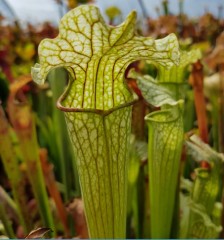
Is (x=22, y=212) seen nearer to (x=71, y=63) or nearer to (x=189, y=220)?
(x=189, y=220)

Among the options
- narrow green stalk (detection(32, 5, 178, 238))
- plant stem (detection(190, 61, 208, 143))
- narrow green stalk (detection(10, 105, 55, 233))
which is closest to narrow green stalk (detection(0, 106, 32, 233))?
narrow green stalk (detection(10, 105, 55, 233))

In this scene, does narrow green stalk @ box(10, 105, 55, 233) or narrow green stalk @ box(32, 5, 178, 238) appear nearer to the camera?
narrow green stalk @ box(32, 5, 178, 238)

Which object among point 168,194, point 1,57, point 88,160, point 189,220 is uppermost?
point 1,57

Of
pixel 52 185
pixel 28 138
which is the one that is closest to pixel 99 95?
pixel 28 138

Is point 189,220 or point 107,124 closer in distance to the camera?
point 107,124

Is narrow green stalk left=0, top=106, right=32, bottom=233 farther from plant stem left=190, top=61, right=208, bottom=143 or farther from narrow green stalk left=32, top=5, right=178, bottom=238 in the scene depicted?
plant stem left=190, top=61, right=208, bottom=143

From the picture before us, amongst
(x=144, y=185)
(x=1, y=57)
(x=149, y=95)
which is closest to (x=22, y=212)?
(x=144, y=185)

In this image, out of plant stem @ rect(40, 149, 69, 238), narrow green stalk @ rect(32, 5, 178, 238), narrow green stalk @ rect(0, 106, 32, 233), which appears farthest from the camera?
plant stem @ rect(40, 149, 69, 238)

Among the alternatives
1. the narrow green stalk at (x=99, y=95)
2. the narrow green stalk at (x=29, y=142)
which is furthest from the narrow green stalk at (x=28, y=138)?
the narrow green stalk at (x=99, y=95)
